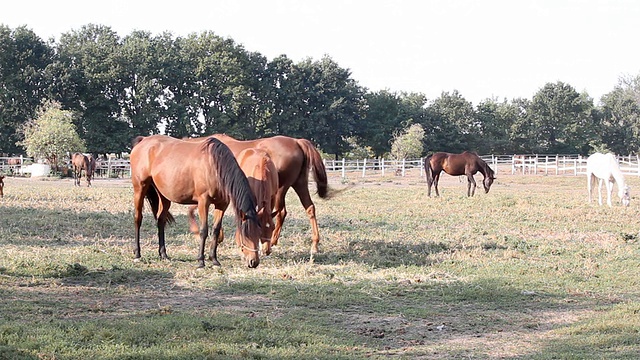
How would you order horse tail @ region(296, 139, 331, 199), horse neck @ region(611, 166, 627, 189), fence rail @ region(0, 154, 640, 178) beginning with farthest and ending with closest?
fence rail @ region(0, 154, 640, 178) < horse neck @ region(611, 166, 627, 189) < horse tail @ region(296, 139, 331, 199)

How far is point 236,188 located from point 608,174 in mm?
15926

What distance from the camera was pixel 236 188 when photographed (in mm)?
9477

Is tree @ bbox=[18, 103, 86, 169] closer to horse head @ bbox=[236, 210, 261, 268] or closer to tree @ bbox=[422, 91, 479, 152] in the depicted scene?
tree @ bbox=[422, 91, 479, 152]

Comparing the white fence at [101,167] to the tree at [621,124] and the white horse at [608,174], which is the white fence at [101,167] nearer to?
the white horse at [608,174]

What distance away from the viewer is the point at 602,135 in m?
87.9

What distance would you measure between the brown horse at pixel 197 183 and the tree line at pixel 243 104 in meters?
48.0

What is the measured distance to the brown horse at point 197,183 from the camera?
369 inches

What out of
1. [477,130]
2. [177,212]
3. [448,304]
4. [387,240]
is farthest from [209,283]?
[477,130]

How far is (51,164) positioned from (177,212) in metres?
33.3

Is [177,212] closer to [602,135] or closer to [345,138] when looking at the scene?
[345,138]

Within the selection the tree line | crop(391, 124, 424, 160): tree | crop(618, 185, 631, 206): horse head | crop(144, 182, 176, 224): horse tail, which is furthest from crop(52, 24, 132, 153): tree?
crop(144, 182, 176, 224): horse tail

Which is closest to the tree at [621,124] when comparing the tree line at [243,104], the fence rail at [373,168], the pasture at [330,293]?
the tree line at [243,104]

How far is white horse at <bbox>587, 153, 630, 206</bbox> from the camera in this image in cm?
2042

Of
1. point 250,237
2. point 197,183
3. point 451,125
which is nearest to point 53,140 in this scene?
point 197,183
